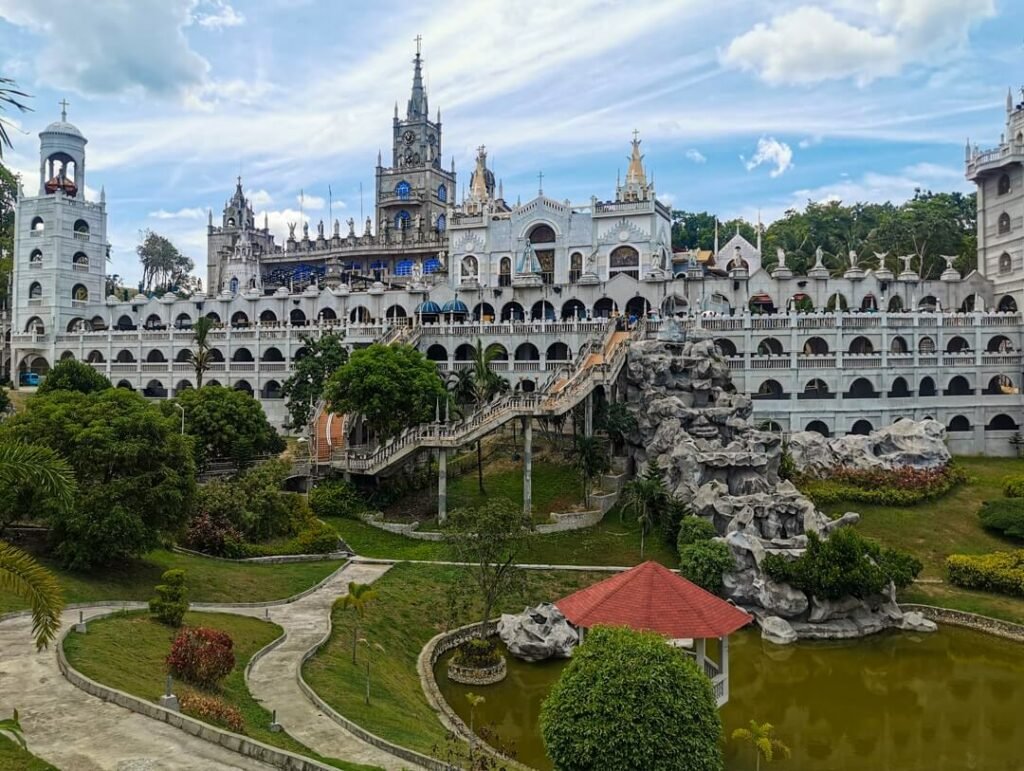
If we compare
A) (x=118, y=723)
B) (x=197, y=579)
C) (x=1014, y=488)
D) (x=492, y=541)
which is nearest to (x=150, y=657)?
(x=118, y=723)

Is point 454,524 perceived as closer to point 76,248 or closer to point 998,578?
point 998,578

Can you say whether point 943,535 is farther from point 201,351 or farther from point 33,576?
point 201,351

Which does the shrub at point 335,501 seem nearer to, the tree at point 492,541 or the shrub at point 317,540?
the shrub at point 317,540

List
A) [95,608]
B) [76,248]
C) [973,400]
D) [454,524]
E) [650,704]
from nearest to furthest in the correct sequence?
[650,704] → [95,608] → [454,524] → [973,400] → [76,248]

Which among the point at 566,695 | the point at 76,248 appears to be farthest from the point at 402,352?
the point at 76,248

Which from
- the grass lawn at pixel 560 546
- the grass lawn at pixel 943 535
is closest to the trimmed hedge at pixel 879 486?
the grass lawn at pixel 943 535

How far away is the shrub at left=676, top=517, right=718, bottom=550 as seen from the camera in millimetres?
35750

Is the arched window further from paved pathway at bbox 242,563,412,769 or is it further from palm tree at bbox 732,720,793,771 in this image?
palm tree at bbox 732,720,793,771

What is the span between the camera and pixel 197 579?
94.4 ft

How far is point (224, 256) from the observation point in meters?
110

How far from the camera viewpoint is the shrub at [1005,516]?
1560 inches

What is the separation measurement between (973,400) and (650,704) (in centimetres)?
4658

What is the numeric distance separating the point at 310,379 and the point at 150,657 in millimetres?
32644

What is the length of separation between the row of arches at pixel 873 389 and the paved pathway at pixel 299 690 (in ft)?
106
